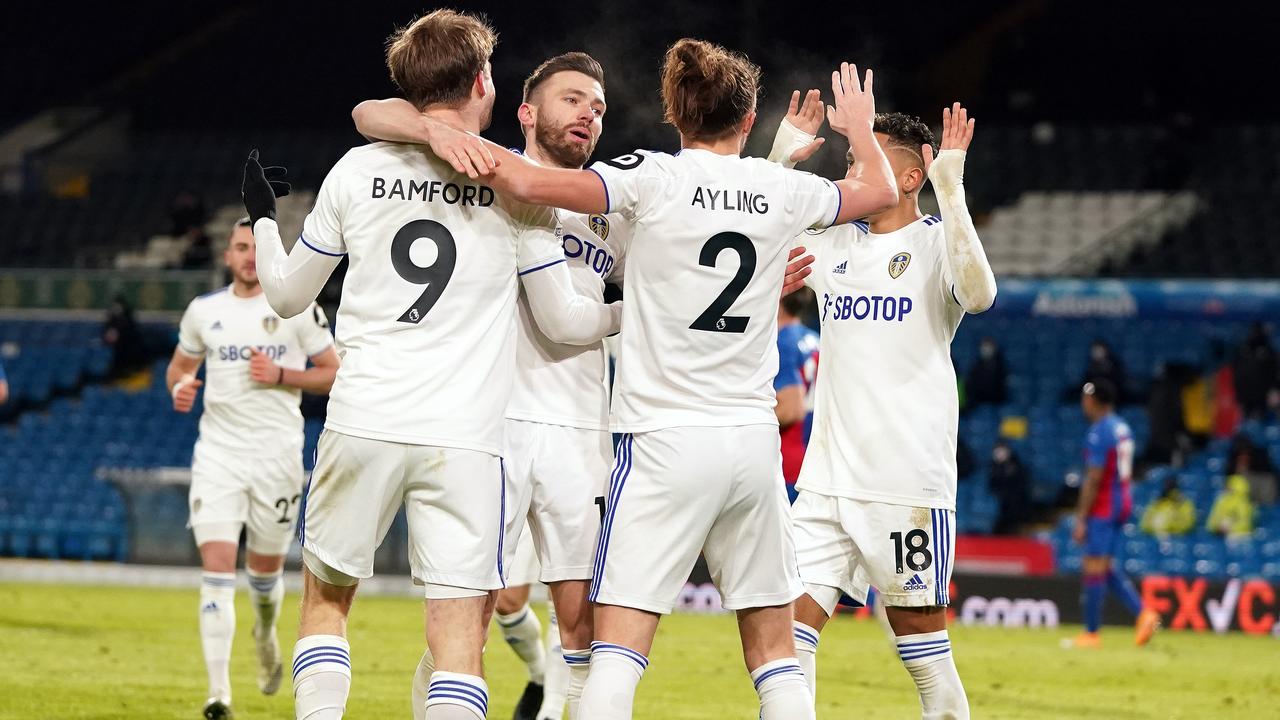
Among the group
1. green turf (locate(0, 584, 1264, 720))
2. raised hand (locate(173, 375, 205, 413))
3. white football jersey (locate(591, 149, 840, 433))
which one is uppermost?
white football jersey (locate(591, 149, 840, 433))

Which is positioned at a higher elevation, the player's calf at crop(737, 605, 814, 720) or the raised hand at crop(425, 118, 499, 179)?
the raised hand at crop(425, 118, 499, 179)

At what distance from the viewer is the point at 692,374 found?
465cm

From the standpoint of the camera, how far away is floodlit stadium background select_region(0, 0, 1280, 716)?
60.7 ft

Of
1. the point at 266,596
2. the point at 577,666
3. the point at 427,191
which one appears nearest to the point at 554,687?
the point at 577,666

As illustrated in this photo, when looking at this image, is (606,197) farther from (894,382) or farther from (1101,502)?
(1101,502)

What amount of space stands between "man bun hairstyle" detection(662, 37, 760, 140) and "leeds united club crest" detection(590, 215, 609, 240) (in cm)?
64

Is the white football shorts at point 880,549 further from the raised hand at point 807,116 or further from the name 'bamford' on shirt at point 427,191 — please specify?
the name 'bamford' on shirt at point 427,191

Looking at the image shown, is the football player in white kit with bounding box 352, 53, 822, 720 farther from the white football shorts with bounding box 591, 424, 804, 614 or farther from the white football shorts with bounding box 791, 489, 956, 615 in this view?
the white football shorts with bounding box 791, 489, 956, 615

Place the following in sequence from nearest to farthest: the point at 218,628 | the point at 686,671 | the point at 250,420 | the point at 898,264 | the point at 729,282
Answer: the point at 729,282 < the point at 898,264 < the point at 218,628 < the point at 250,420 < the point at 686,671

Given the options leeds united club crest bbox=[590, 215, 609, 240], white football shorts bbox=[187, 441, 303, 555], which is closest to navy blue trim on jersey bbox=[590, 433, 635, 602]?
leeds united club crest bbox=[590, 215, 609, 240]

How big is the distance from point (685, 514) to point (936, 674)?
58.1 inches

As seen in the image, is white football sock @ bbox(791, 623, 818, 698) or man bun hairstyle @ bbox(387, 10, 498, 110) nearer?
man bun hairstyle @ bbox(387, 10, 498, 110)

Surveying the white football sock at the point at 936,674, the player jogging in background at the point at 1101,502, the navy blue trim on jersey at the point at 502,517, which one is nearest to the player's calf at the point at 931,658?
the white football sock at the point at 936,674

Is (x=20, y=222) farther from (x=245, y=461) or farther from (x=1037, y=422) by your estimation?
(x=245, y=461)
